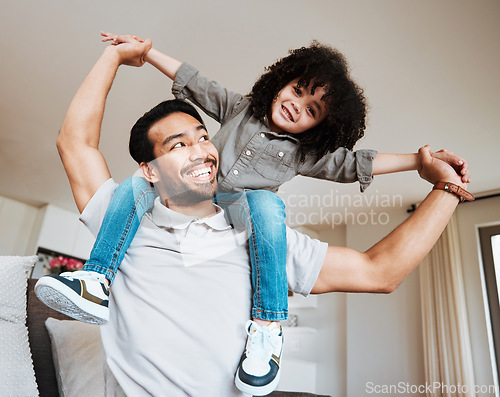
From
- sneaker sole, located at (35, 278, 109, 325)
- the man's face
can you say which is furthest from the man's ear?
sneaker sole, located at (35, 278, 109, 325)

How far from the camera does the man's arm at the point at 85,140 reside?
32.4 inches

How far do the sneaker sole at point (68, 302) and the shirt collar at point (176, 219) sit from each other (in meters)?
0.22

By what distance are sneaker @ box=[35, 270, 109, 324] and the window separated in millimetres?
4180

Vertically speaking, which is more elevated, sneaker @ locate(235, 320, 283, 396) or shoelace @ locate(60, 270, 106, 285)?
shoelace @ locate(60, 270, 106, 285)

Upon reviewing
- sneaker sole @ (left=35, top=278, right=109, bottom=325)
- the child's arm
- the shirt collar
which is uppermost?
the child's arm

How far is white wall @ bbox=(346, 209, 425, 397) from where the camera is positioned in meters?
4.30

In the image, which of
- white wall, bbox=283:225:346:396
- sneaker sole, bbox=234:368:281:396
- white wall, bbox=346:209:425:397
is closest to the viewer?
sneaker sole, bbox=234:368:281:396

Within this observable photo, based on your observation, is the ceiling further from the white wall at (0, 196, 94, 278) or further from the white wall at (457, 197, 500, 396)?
the white wall at (0, 196, 94, 278)

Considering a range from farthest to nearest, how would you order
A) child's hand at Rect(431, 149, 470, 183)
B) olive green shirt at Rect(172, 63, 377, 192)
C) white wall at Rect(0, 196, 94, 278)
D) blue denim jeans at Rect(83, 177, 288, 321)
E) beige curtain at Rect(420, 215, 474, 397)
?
1. white wall at Rect(0, 196, 94, 278)
2. beige curtain at Rect(420, 215, 474, 397)
3. olive green shirt at Rect(172, 63, 377, 192)
4. child's hand at Rect(431, 149, 470, 183)
5. blue denim jeans at Rect(83, 177, 288, 321)

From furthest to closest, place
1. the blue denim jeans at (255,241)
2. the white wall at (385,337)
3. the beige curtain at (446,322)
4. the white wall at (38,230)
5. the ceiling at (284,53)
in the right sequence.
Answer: the white wall at (38,230), the white wall at (385,337), the beige curtain at (446,322), the ceiling at (284,53), the blue denim jeans at (255,241)

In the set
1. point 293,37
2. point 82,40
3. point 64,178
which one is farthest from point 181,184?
point 64,178

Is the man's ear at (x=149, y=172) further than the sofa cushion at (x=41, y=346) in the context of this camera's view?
No

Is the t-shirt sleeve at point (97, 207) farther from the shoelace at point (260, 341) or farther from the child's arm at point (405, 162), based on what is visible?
the child's arm at point (405, 162)

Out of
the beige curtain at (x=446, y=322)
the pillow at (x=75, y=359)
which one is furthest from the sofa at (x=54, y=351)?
the beige curtain at (x=446, y=322)
